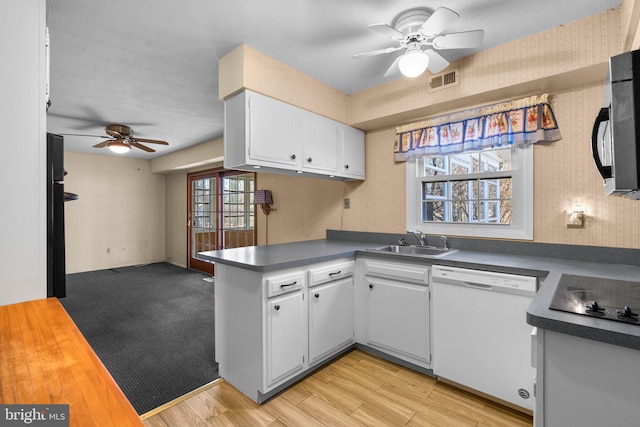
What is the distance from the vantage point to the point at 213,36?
6.89 ft

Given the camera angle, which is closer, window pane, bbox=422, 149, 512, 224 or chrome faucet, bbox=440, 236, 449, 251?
window pane, bbox=422, 149, 512, 224

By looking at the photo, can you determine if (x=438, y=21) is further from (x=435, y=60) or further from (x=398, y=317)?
(x=398, y=317)

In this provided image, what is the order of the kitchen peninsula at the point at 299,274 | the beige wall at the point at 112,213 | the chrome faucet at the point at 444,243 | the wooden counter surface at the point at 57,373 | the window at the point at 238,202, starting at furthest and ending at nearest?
the beige wall at the point at 112,213 < the window at the point at 238,202 < the chrome faucet at the point at 444,243 < the kitchen peninsula at the point at 299,274 < the wooden counter surface at the point at 57,373

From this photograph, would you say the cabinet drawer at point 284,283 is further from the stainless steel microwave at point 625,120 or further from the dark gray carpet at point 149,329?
the stainless steel microwave at point 625,120

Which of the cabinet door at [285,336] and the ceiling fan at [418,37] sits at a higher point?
the ceiling fan at [418,37]

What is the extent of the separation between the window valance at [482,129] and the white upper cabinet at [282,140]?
616 millimetres

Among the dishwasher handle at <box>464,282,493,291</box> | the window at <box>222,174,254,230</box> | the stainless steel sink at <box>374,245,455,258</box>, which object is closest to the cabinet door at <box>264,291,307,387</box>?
the stainless steel sink at <box>374,245,455,258</box>

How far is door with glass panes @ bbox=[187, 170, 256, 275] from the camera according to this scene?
512cm

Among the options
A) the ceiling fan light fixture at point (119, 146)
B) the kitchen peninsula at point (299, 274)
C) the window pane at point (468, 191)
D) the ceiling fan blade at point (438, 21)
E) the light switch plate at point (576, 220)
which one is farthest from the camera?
the ceiling fan light fixture at point (119, 146)

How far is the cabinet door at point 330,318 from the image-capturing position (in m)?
2.23

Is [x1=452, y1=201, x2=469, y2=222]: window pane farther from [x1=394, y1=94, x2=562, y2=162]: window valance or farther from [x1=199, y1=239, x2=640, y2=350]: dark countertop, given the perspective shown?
[x1=394, y1=94, x2=562, y2=162]: window valance

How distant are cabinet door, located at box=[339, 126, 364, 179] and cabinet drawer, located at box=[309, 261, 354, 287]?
1.01 m

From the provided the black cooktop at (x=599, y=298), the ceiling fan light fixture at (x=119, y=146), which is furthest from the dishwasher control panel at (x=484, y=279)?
the ceiling fan light fixture at (x=119, y=146)

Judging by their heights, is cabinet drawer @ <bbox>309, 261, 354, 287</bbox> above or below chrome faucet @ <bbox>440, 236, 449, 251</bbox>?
below
